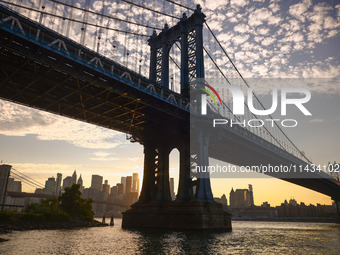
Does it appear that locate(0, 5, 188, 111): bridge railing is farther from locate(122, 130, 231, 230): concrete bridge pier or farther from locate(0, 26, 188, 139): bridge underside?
locate(122, 130, 231, 230): concrete bridge pier

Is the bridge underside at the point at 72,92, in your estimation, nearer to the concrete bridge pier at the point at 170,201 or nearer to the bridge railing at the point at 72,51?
the bridge railing at the point at 72,51

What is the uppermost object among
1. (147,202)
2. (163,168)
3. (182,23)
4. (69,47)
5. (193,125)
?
(182,23)

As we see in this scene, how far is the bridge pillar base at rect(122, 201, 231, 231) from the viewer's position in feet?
134

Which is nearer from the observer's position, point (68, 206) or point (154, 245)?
point (154, 245)

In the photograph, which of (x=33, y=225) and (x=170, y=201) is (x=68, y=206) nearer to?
(x=33, y=225)

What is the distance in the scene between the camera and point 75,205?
56.9 m

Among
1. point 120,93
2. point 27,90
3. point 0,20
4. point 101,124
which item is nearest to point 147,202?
point 101,124

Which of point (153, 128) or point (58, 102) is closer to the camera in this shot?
point (58, 102)

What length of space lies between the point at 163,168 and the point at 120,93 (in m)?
18.2

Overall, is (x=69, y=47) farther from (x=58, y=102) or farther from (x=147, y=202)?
(x=147, y=202)

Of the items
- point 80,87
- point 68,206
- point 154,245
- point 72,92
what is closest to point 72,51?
point 80,87

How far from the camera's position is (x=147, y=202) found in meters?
48.8

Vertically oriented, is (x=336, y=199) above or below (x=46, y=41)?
below

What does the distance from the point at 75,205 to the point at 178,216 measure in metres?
24.9
